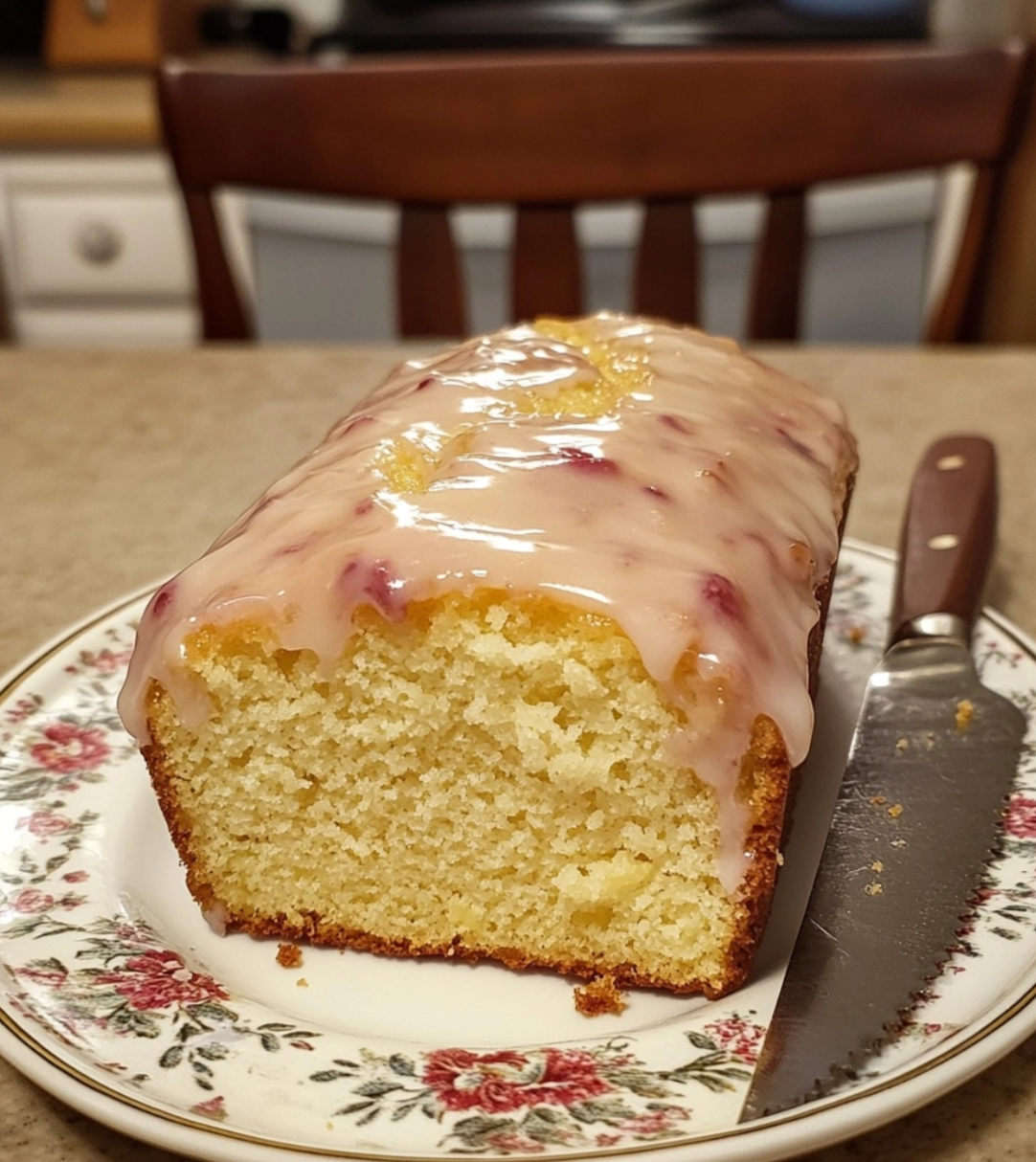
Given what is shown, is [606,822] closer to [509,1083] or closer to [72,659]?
[509,1083]

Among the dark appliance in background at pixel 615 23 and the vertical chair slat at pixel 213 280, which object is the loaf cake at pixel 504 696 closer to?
the vertical chair slat at pixel 213 280

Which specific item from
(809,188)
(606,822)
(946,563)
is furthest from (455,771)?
(809,188)

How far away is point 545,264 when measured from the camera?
1993 millimetres

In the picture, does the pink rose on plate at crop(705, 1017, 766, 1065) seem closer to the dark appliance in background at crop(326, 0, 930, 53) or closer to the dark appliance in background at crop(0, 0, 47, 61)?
the dark appliance in background at crop(326, 0, 930, 53)

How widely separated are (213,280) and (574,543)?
56.9 inches

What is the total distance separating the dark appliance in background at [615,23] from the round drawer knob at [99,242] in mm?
669

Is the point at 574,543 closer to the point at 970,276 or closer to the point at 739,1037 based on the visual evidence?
the point at 739,1037

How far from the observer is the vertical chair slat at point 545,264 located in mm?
1965

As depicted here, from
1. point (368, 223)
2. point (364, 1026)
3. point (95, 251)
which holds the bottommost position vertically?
point (95, 251)

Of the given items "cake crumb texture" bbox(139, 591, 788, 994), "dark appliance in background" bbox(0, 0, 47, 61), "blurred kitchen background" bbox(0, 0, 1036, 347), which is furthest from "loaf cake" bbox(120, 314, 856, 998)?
"dark appliance in background" bbox(0, 0, 47, 61)

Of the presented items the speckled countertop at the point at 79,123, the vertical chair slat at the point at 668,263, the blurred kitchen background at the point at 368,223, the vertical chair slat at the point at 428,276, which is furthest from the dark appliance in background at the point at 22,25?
the vertical chair slat at the point at 668,263

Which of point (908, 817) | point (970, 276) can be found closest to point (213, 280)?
point (970, 276)

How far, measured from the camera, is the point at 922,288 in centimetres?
283

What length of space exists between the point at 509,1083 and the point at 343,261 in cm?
234
